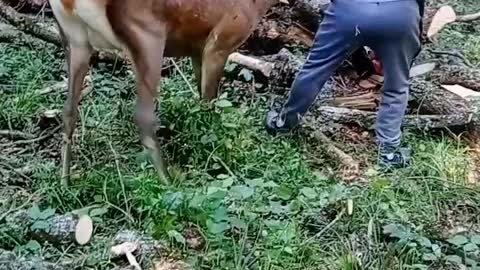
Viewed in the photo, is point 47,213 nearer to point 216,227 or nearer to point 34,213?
point 34,213

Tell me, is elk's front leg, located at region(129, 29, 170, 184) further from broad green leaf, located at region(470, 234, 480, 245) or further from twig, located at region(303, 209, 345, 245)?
broad green leaf, located at region(470, 234, 480, 245)

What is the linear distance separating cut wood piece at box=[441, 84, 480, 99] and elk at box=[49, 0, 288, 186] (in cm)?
160

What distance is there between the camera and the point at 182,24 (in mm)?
5371

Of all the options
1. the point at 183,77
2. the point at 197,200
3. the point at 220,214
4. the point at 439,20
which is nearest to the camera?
the point at 220,214

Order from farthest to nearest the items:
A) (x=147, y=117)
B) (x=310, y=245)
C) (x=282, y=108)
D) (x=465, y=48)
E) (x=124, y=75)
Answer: (x=465, y=48), (x=124, y=75), (x=282, y=108), (x=147, y=117), (x=310, y=245)

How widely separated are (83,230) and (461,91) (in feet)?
10.4

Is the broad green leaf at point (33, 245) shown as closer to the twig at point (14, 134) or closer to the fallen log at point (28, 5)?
the twig at point (14, 134)

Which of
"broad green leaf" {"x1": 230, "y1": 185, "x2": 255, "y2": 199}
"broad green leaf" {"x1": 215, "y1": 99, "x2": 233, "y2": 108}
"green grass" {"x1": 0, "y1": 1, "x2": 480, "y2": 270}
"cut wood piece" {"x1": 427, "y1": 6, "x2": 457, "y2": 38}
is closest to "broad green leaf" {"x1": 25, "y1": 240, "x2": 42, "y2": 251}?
"green grass" {"x1": 0, "y1": 1, "x2": 480, "y2": 270}

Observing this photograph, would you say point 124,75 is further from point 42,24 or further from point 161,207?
point 161,207

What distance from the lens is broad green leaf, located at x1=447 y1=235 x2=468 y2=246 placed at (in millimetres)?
4645

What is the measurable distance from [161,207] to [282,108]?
5.13 ft

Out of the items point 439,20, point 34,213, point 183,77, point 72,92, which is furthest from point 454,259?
point 439,20

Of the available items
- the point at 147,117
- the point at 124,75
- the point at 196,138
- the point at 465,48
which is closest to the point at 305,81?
the point at 196,138

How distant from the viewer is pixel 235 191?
16.3ft
